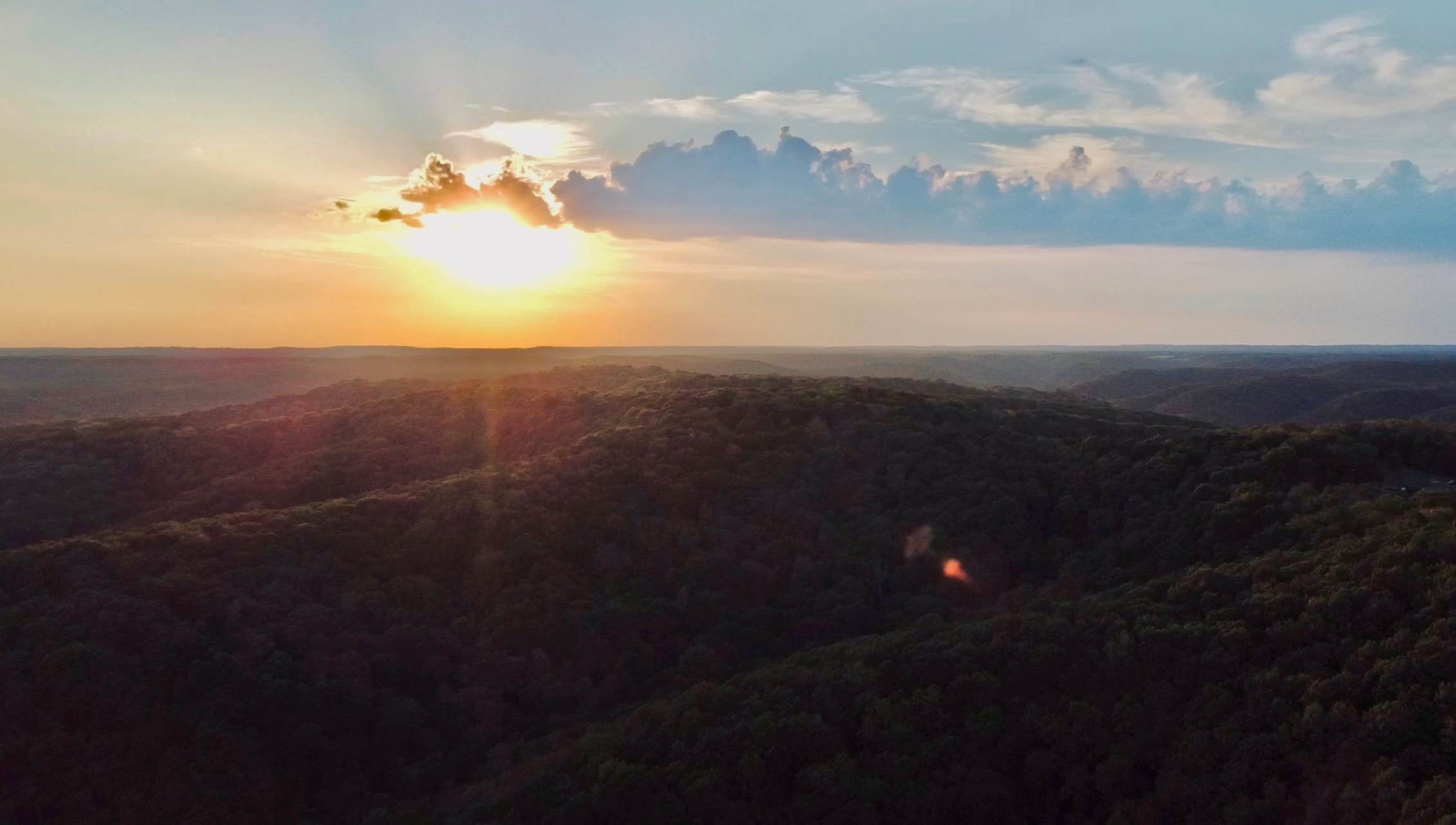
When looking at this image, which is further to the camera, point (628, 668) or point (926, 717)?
point (628, 668)

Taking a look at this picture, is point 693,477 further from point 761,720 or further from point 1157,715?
point 1157,715

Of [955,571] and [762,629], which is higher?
[955,571]

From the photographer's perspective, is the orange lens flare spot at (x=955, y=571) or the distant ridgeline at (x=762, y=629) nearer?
the distant ridgeline at (x=762, y=629)

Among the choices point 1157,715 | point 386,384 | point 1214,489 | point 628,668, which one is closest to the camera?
point 1157,715

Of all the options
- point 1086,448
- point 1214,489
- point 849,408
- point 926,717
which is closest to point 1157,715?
point 926,717

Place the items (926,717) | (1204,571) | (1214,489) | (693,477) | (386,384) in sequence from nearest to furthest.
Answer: (926,717) < (1204,571) < (1214,489) < (693,477) < (386,384)

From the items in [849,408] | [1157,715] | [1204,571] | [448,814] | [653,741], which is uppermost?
[849,408]

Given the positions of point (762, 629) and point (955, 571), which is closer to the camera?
point (762, 629)

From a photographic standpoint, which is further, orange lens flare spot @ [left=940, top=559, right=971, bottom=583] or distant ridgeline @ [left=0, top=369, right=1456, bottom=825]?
orange lens flare spot @ [left=940, top=559, right=971, bottom=583]
